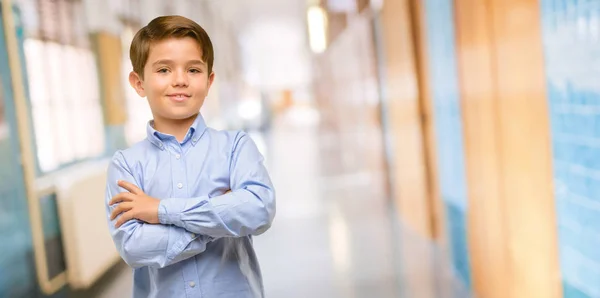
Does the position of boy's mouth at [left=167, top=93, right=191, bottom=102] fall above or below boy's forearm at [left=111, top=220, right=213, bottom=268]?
above

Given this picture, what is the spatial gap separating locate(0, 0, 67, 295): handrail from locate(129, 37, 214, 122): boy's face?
1579mm

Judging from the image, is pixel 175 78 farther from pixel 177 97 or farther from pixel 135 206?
pixel 135 206

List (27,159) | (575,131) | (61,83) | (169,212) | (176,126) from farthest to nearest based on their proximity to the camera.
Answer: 1. (61,83)
2. (27,159)
3. (575,131)
4. (176,126)
5. (169,212)

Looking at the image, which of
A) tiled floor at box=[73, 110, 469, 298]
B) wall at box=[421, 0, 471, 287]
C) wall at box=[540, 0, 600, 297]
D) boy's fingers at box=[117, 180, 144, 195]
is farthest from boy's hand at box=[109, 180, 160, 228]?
wall at box=[421, 0, 471, 287]

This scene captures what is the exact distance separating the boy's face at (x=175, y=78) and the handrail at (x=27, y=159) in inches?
62.2

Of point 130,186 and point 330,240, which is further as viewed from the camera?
point 330,240

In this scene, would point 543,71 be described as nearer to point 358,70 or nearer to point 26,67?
point 26,67

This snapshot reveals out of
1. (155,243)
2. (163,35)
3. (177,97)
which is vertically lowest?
(155,243)

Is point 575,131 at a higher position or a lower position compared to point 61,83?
lower

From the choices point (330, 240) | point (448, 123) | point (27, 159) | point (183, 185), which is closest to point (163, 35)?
point (183, 185)

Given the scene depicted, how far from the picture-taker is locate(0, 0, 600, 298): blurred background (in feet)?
5.93

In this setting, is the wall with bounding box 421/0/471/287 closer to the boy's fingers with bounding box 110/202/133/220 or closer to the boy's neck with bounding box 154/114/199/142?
the boy's neck with bounding box 154/114/199/142

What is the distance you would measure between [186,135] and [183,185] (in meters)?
0.10

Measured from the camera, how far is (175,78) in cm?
121
